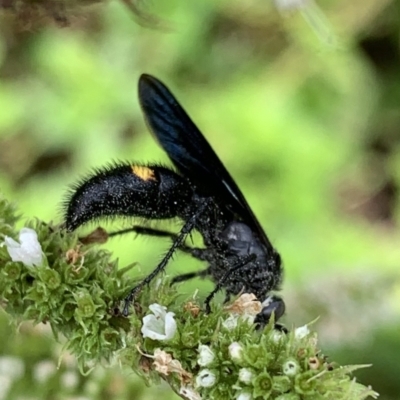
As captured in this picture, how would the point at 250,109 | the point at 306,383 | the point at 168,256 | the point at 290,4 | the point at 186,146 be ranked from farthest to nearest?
the point at 250,109 → the point at 290,4 → the point at 186,146 → the point at 168,256 → the point at 306,383

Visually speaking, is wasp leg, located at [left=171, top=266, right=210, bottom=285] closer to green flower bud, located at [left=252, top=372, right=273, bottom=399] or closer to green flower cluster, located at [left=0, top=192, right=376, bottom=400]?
green flower cluster, located at [left=0, top=192, right=376, bottom=400]

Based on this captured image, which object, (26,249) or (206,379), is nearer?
(206,379)

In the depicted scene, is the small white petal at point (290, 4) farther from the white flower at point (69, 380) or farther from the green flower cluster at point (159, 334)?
the white flower at point (69, 380)

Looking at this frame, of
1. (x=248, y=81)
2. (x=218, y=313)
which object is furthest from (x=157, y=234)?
(x=248, y=81)

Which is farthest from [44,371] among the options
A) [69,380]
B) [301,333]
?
[301,333]

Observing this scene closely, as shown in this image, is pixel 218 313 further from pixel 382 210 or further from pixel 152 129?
pixel 382 210

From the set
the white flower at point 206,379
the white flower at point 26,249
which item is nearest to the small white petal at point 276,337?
the white flower at point 206,379

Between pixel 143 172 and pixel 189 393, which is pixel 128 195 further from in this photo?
pixel 189 393
